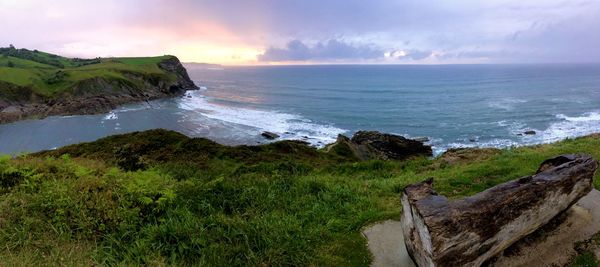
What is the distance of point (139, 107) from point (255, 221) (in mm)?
77795

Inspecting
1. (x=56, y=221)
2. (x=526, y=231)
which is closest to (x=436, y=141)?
(x=526, y=231)

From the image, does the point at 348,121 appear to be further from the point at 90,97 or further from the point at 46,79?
the point at 46,79

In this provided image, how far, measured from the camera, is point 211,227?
25.8ft

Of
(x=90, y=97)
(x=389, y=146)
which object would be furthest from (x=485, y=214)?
(x=90, y=97)

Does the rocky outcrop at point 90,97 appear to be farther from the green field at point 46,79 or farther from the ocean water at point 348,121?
the ocean water at point 348,121

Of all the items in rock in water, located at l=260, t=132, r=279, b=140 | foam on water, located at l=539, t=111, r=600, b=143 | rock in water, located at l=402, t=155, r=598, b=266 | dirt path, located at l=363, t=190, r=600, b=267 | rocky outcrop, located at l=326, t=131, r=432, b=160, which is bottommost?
rock in water, located at l=260, t=132, r=279, b=140

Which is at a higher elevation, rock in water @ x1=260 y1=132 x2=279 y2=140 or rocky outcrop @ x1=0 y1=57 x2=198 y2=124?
rocky outcrop @ x1=0 y1=57 x2=198 y2=124

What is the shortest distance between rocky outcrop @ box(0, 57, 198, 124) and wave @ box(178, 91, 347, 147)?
42.8 feet

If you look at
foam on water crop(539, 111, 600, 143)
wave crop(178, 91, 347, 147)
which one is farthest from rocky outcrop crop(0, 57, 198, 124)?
foam on water crop(539, 111, 600, 143)

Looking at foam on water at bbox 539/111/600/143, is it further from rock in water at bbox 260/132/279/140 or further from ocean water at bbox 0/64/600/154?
rock in water at bbox 260/132/279/140

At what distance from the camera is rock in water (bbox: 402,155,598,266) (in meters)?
5.71

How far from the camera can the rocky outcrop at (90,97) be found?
6675 centimetres

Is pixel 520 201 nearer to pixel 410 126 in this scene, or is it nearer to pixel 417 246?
pixel 417 246

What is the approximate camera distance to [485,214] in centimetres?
609
